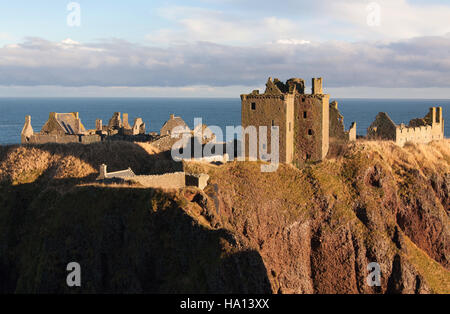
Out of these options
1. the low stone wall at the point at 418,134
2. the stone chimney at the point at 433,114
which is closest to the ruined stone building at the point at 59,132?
the low stone wall at the point at 418,134

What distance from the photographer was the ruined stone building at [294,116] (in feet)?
223

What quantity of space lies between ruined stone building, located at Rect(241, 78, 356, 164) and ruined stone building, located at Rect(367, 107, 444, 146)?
27.9 feet

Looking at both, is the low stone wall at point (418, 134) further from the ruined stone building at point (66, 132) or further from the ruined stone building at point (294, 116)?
the ruined stone building at point (66, 132)

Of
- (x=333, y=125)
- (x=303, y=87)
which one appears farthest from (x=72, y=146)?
(x=333, y=125)

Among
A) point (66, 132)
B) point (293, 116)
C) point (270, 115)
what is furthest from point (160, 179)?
point (66, 132)

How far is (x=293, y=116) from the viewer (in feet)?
233

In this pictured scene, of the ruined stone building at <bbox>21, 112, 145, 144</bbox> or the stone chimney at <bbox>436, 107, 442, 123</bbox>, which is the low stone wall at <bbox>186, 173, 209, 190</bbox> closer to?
the ruined stone building at <bbox>21, 112, 145, 144</bbox>

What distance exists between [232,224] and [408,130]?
130 ft

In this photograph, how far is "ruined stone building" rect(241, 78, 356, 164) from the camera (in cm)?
6800

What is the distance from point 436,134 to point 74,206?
63.8 m

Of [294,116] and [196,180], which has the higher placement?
[294,116]

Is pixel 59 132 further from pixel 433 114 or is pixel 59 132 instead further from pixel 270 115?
pixel 433 114

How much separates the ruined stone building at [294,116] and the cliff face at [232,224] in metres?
Answer: 2.80

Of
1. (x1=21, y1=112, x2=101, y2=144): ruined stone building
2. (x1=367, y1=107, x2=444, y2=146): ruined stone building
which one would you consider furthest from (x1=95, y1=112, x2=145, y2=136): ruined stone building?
(x1=367, y1=107, x2=444, y2=146): ruined stone building
